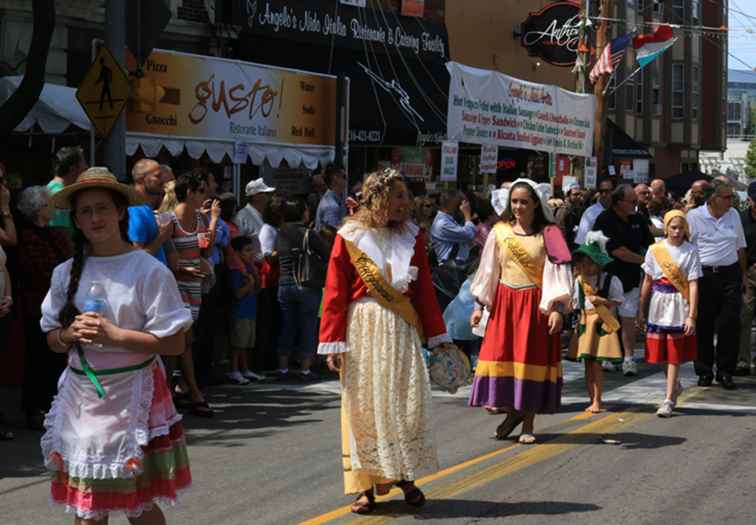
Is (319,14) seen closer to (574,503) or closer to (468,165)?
(468,165)


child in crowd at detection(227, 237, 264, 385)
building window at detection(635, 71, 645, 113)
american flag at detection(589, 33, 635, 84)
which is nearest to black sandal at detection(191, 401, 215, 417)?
child in crowd at detection(227, 237, 264, 385)

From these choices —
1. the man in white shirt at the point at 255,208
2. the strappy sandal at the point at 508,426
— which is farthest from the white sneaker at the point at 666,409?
the man in white shirt at the point at 255,208

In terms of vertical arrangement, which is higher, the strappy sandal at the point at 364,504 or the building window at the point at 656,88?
the building window at the point at 656,88

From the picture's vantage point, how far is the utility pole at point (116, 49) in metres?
13.9

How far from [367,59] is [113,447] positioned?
18.6m

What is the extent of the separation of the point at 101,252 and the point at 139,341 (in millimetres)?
400

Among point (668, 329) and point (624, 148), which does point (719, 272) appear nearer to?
point (668, 329)

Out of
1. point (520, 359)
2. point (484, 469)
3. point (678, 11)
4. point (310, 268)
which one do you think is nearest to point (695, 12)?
point (678, 11)

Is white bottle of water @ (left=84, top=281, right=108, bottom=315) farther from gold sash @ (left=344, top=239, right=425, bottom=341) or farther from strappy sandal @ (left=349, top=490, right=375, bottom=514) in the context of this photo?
strappy sandal @ (left=349, top=490, right=375, bottom=514)

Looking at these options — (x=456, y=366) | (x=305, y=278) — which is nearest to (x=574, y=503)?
(x=456, y=366)

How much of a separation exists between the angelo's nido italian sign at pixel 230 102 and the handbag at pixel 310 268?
2.66 metres

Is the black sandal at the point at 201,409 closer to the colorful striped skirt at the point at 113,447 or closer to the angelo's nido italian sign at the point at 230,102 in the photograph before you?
the angelo's nido italian sign at the point at 230,102

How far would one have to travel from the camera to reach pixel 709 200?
1391cm

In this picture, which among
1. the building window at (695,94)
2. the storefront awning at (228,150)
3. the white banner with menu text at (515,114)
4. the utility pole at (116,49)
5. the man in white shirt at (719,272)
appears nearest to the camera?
the man in white shirt at (719,272)
